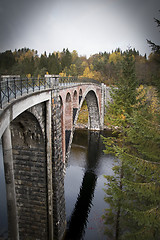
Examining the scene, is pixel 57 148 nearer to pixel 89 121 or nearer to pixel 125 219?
pixel 125 219

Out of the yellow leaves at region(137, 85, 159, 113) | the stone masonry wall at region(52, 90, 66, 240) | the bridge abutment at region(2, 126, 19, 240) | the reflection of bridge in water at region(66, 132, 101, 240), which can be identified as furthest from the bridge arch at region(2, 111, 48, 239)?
the yellow leaves at region(137, 85, 159, 113)

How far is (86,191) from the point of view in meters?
22.2

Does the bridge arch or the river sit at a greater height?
the bridge arch

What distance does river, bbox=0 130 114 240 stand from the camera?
1660 cm

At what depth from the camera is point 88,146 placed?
117ft

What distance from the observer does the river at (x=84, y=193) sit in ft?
54.5

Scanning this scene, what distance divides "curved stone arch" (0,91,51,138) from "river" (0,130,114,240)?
11978mm

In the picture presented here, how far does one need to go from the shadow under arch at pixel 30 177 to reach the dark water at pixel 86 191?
3670 mm

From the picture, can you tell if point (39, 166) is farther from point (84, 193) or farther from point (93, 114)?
point (93, 114)

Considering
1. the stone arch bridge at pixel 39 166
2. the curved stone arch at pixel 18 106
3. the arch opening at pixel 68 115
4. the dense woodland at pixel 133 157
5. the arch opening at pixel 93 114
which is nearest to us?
the curved stone arch at pixel 18 106

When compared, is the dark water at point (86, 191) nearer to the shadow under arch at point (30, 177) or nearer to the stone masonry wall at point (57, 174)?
the stone masonry wall at point (57, 174)

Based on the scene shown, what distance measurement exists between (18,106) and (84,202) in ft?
49.3

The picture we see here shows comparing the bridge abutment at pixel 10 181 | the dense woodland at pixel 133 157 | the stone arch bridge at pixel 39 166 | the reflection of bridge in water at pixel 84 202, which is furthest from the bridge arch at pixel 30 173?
the dense woodland at pixel 133 157

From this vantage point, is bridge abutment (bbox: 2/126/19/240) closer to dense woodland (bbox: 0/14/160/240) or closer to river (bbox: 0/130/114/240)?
dense woodland (bbox: 0/14/160/240)
